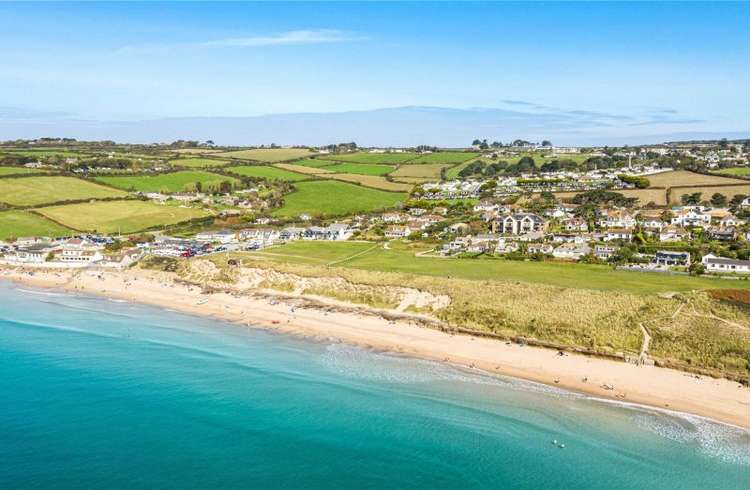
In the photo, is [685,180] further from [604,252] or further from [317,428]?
[317,428]

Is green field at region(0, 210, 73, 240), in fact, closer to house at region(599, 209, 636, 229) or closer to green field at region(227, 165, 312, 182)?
green field at region(227, 165, 312, 182)

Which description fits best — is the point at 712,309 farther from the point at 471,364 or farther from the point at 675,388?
the point at 471,364

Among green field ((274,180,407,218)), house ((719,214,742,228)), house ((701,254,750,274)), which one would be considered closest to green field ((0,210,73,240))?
green field ((274,180,407,218))

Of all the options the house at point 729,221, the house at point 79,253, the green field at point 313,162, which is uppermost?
the green field at point 313,162

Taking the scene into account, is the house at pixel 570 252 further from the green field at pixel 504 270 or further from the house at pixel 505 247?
the house at pixel 505 247

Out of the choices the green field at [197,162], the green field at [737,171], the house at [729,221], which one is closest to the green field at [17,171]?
the green field at [197,162]

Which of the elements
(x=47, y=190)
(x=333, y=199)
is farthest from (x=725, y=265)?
(x=47, y=190)
